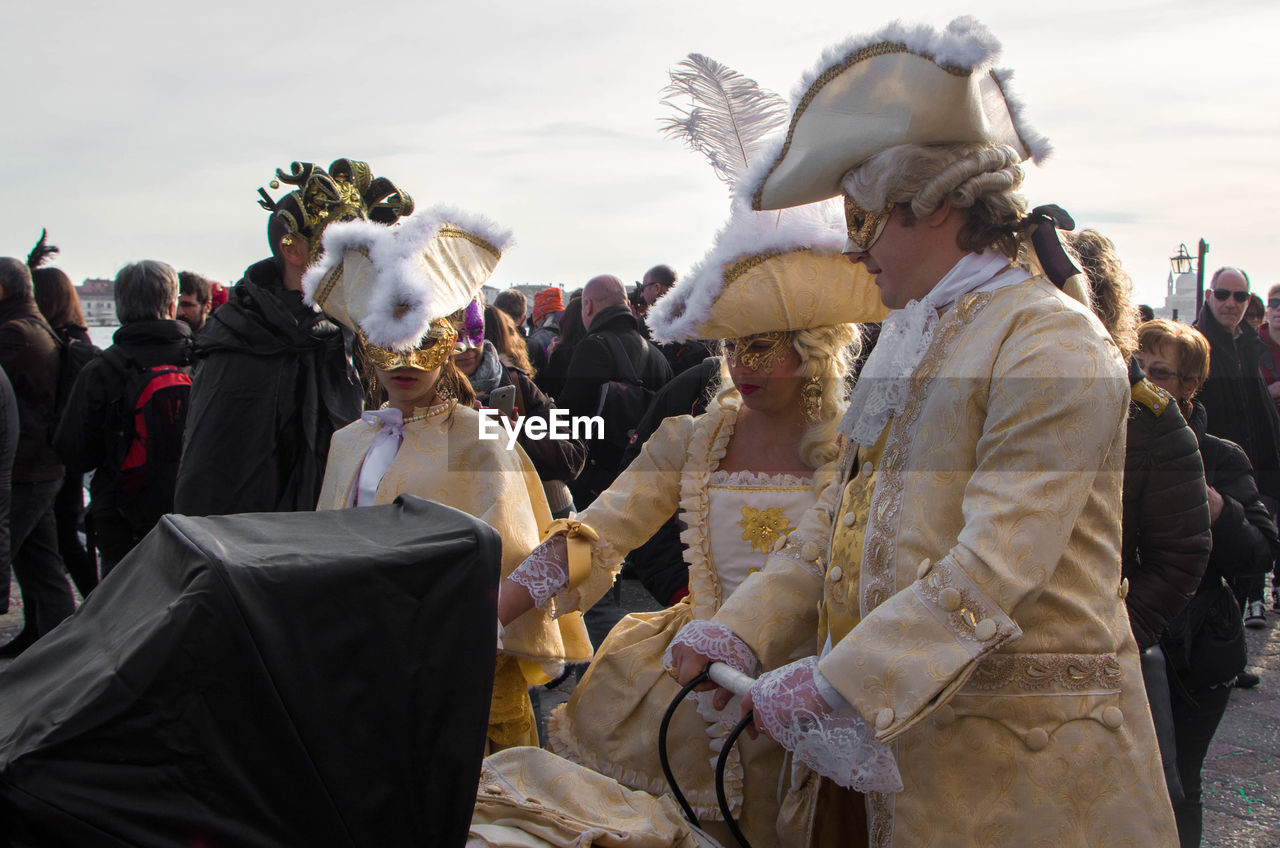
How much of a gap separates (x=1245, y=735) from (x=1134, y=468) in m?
2.58

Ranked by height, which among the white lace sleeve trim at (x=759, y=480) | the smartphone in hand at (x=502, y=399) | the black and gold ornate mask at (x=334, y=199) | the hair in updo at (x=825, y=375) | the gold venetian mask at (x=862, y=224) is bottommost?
the white lace sleeve trim at (x=759, y=480)

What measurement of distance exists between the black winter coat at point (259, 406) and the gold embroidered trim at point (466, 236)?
3.14 feet

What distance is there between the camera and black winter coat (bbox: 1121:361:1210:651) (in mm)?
2727

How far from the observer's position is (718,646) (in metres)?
→ 2.05

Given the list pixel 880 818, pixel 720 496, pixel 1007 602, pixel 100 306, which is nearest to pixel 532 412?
pixel 720 496

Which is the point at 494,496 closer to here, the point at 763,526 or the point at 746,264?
the point at 763,526

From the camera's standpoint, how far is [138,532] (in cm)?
471

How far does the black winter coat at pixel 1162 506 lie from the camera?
2.73 meters

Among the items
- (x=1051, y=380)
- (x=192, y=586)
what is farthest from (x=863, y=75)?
(x=192, y=586)

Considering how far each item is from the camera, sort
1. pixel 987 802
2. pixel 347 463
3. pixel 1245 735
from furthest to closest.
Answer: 1. pixel 1245 735
2. pixel 347 463
3. pixel 987 802

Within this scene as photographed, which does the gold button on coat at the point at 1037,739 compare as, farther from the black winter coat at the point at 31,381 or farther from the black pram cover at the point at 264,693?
the black winter coat at the point at 31,381

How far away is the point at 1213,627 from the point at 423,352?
8.25 feet

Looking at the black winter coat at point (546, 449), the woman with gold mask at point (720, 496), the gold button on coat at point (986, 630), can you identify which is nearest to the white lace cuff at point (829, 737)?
the gold button on coat at point (986, 630)

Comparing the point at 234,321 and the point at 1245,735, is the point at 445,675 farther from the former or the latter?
the point at 1245,735
